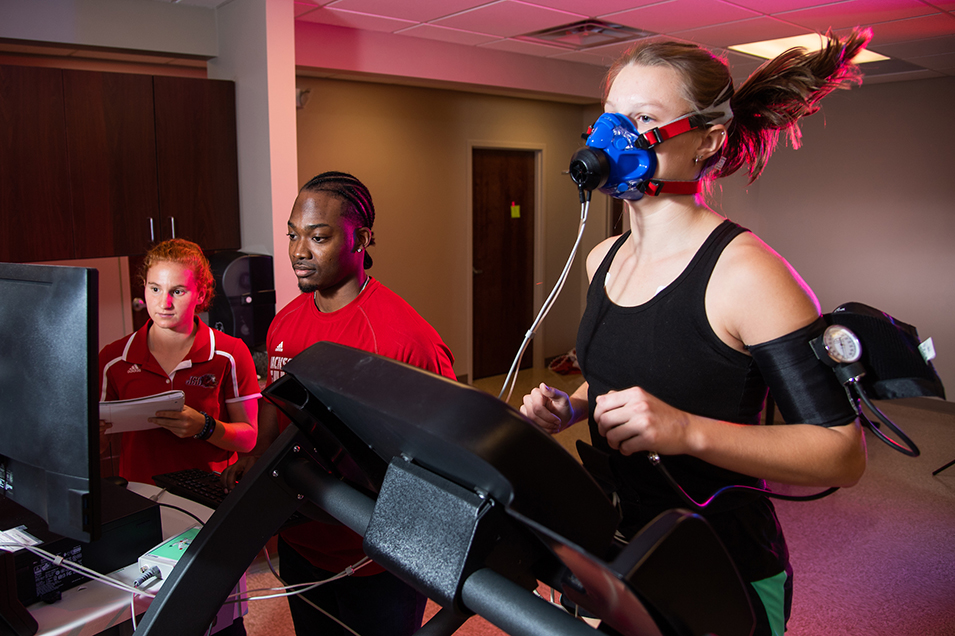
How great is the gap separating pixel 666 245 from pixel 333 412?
23.0 inches

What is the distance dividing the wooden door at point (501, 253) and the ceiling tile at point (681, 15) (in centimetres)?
206

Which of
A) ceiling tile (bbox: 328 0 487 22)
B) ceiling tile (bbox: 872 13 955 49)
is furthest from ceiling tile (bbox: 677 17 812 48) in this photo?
ceiling tile (bbox: 328 0 487 22)

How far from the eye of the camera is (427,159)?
17.7ft

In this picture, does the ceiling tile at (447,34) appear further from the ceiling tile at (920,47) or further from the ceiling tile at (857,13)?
the ceiling tile at (920,47)

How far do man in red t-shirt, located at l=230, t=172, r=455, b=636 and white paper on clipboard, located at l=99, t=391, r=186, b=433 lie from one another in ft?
0.78

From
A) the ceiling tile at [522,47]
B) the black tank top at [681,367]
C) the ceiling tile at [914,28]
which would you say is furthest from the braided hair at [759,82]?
the ceiling tile at [522,47]

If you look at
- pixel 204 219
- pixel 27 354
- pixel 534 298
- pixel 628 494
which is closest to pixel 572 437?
pixel 534 298

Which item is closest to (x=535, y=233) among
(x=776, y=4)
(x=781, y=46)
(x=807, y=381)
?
(x=781, y=46)

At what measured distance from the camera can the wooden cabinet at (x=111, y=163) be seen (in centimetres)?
306

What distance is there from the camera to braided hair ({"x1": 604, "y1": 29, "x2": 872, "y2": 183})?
→ 958 millimetres

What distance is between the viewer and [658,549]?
0.47 meters

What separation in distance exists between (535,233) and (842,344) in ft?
18.6

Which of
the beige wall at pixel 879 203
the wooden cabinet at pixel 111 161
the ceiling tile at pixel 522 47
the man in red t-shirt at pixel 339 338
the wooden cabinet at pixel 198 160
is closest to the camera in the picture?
the man in red t-shirt at pixel 339 338

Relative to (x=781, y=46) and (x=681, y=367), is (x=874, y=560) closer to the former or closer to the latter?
(x=681, y=367)
